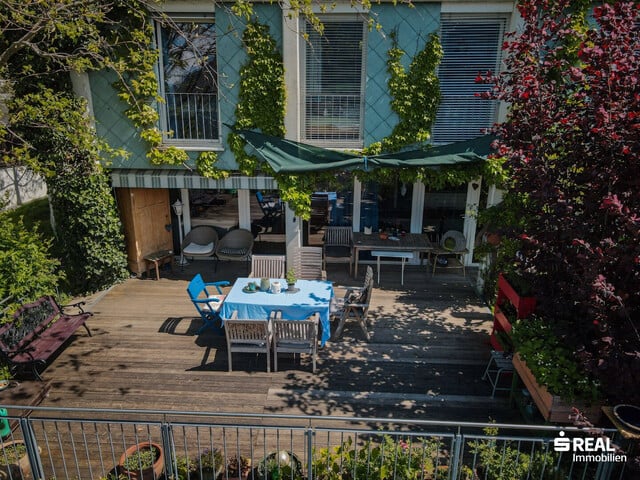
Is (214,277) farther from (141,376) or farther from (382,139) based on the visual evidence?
(382,139)

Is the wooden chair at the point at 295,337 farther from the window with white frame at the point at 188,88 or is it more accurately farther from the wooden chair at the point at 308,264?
the window with white frame at the point at 188,88

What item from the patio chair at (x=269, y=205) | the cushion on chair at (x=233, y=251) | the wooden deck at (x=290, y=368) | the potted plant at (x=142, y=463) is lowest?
the wooden deck at (x=290, y=368)

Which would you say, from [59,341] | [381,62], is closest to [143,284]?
[59,341]

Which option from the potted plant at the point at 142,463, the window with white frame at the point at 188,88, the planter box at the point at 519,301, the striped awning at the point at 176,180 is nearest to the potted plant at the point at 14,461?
the potted plant at the point at 142,463

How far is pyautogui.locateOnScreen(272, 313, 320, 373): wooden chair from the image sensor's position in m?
7.14

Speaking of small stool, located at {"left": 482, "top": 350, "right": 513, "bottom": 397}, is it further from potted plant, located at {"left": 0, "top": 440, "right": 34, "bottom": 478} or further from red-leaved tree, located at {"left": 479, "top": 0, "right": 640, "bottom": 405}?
potted plant, located at {"left": 0, "top": 440, "right": 34, "bottom": 478}

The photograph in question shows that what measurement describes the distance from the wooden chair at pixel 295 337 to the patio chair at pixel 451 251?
5013 millimetres

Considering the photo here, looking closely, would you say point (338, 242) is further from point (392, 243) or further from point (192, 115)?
point (192, 115)

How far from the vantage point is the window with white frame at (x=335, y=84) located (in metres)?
10.1

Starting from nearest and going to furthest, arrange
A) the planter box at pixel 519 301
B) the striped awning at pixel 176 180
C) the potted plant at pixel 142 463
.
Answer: the potted plant at pixel 142 463
the planter box at pixel 519 301
the striped awning at pixel 176 180

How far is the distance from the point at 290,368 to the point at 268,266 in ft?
9.54

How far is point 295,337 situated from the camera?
23.8 ft

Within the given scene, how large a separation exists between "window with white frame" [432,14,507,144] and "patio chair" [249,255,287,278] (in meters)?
4.66

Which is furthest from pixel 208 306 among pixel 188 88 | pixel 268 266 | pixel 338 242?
pixel 188 88
